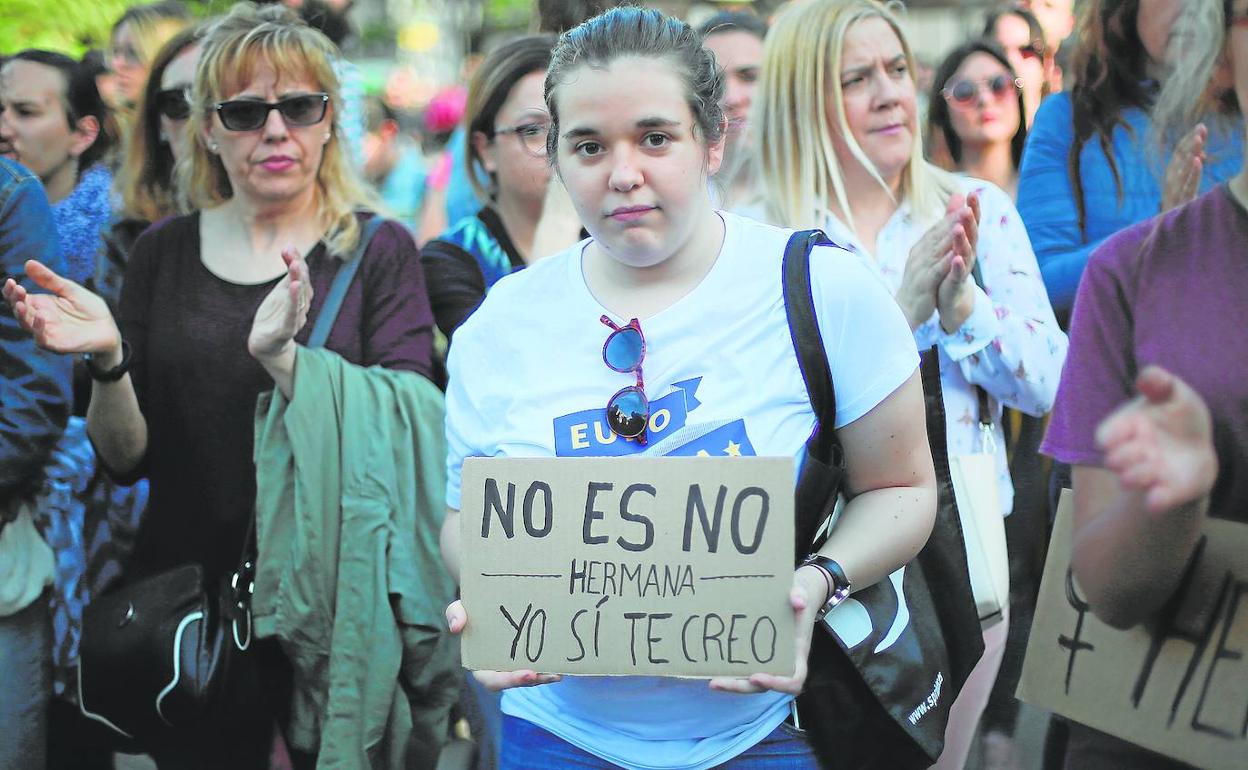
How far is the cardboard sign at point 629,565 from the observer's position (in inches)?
89.7

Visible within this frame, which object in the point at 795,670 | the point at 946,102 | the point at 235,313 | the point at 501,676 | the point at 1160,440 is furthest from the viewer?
the point at 946,102

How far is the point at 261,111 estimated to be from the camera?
156 inches

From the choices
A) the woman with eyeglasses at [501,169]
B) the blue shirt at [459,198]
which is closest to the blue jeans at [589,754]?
the woman with eyeglasses at [501,169]

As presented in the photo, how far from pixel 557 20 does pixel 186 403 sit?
2434 mm

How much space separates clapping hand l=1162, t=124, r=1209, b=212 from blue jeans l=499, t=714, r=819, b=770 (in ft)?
5.38

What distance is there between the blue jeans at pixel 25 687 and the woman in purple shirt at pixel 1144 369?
2657 mm

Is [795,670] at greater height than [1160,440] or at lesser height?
lesser

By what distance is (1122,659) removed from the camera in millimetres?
2205

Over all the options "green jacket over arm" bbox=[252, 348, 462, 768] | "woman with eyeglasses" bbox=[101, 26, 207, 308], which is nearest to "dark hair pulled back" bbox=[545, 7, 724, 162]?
"green jacket over arm" bbox=[252, 348, 462, 768]

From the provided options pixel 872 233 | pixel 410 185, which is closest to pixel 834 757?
pixel 872 233

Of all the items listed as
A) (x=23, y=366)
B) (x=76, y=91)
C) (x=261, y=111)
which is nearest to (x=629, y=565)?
(x=23, y=366)

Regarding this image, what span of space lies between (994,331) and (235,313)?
1.98m

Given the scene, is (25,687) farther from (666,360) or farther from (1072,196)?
(1072,196)

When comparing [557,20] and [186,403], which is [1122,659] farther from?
[557,20]
